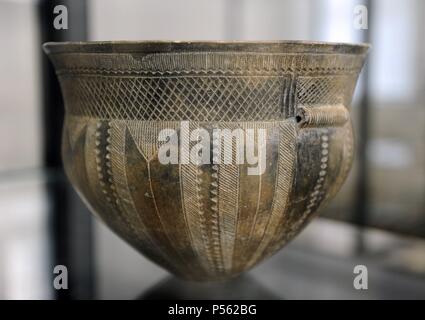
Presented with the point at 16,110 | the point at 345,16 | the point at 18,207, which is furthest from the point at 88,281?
the point at 345,16

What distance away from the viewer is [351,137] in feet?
3.63

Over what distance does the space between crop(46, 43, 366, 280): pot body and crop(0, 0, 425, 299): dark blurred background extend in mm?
244

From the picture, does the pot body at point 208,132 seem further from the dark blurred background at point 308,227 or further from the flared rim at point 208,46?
the dark blurred background at point 308,227

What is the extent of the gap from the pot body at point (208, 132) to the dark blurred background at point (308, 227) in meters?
0.24

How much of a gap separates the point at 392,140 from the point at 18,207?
1644mm

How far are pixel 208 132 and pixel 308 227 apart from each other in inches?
32.7

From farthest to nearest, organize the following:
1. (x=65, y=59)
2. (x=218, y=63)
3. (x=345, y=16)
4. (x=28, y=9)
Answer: (x=345, y=16) → (x=28, y=9) → (x=65, y=59) → (x=218, y=63)

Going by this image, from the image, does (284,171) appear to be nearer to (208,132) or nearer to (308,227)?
(208,132)

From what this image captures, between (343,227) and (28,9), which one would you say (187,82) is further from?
(28,9)

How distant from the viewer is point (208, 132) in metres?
0.93

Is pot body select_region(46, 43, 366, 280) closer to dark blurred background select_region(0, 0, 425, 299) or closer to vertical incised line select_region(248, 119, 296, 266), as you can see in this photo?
vertical incised line select_region(248, 119, 296, 266)

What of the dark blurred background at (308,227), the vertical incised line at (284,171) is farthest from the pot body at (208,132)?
the dark blurred background at (308,227)

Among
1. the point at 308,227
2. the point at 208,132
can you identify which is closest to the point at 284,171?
the point at 208,132

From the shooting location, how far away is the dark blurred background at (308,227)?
1.30 meters
